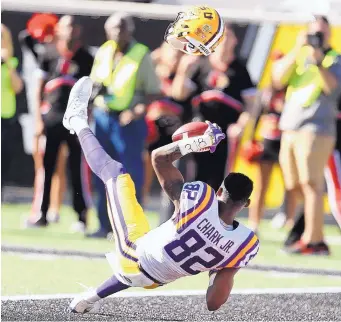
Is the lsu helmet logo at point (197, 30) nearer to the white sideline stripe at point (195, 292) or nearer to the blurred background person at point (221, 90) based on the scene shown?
the white sideline stripe at point (195, 292)

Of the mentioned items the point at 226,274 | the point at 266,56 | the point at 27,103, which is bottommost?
the point at 27,103

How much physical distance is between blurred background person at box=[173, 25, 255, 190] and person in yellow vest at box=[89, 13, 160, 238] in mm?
376

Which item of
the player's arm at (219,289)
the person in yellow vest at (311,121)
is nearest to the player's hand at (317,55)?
the person in yellow vest at (311,121)

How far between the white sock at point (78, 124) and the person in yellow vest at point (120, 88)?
297 cm

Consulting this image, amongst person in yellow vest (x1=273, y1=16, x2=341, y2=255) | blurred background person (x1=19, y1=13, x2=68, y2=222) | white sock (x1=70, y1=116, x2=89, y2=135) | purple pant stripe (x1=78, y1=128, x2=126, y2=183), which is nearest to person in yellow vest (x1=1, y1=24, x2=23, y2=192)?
blurred background person (x1=19, y1=13, x2=68, y2=222)

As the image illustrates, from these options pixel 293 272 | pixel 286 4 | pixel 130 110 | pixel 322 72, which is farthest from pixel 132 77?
pixel 286 4

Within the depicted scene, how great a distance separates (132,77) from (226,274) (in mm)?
4386

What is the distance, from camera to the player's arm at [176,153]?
689 centimetres

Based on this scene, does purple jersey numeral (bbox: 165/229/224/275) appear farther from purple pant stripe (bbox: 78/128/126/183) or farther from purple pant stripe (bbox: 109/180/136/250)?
purple pant stripe (bbox: 78/128/126/183)

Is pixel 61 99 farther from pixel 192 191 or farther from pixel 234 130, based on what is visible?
pixel 192 191

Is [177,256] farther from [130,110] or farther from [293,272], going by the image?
[130,110]

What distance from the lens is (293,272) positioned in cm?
965

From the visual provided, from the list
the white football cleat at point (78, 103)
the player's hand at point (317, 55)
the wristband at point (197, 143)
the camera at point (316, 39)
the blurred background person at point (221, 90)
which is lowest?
the blurred background person at point (221, 90)

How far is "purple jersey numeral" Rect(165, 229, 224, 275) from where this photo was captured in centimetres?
A: 688
